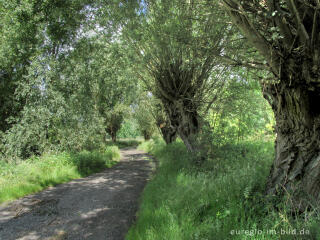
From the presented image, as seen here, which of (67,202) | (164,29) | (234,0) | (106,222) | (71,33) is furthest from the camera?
(71,33)

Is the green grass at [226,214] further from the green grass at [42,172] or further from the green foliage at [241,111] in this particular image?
the green grass at [42,172]

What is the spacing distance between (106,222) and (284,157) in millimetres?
4166

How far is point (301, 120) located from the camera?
3.23 m

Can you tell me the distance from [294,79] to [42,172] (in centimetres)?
945

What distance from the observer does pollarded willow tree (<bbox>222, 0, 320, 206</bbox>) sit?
2.93 metres

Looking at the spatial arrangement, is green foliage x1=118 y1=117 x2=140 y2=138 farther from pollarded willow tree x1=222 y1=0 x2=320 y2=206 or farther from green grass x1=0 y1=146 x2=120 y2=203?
pollarded willow tree x1=222 y1=0 x2=320 y2=206

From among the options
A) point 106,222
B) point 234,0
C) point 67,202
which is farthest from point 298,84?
Result: point 67,202

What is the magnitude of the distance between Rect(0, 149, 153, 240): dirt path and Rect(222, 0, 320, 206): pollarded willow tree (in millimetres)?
3567

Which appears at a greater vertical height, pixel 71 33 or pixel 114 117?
pixel 71 33

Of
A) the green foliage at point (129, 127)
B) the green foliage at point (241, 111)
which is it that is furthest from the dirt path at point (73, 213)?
the green foliage at point (129, 127)

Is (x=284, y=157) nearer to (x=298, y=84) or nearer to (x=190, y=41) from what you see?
(x=298, y=84)

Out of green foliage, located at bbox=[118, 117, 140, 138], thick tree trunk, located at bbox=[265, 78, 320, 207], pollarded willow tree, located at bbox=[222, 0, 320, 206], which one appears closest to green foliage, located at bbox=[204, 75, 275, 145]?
thick tree trunk, located at bbox=[265, 78, 320, 207]

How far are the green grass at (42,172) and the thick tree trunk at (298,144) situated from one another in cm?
762

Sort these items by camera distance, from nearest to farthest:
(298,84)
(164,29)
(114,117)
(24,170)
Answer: (298,84) → (164,29) → (24,170) → (114,117)
